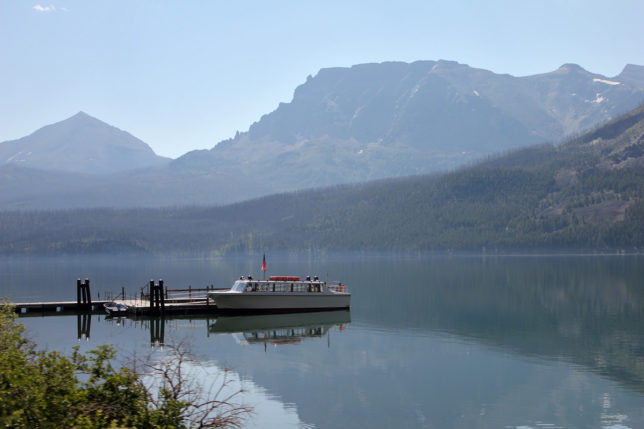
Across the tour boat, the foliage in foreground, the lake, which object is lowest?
the lake

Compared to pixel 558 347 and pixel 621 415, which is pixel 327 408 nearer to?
pixel 621 415

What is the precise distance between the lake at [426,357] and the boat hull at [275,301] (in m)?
1.44

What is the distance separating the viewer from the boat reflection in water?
191 feet

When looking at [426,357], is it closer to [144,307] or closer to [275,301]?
[275,301]

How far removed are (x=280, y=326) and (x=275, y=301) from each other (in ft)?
21.2

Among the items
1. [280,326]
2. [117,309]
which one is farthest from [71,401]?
[117,309]

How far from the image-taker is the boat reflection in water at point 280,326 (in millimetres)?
58125

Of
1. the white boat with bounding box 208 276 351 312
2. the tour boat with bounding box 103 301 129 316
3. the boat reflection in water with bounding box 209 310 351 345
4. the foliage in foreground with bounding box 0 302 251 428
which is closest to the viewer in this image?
the foliage in foreground with bounding box 0 302 251 428

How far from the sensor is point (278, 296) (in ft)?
234

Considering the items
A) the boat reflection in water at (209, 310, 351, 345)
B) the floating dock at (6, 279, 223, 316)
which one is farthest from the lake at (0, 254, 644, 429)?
the floating dock at (6, 279, 223, 316)

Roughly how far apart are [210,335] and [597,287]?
6929cm

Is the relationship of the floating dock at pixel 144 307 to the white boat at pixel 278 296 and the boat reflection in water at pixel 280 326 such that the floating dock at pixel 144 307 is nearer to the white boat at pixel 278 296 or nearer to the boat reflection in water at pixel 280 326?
the white boat at pixel 278 296

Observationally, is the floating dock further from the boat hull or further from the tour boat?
the boat hull

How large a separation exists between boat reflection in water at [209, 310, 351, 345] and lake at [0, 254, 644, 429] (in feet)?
0.38
